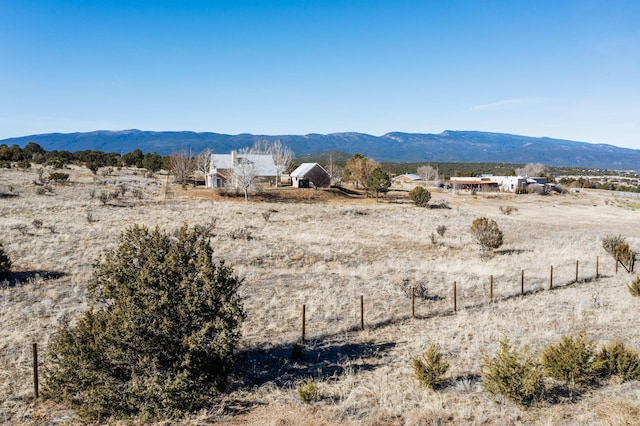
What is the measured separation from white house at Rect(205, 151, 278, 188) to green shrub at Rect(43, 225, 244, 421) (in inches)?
1936

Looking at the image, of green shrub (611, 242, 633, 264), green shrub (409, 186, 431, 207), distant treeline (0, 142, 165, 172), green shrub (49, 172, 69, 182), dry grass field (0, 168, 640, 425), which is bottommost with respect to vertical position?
dry grass field (0, 168, 640, 425)

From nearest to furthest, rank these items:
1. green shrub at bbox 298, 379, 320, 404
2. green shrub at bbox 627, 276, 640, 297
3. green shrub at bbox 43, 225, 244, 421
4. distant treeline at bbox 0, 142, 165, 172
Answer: green shrub at bbox 43, 225, 244, 421 → green shrub at bbox 298, 379, 320, 404 → green shrub at bbox 627, 276, 640, 297 → distant treeline at bbox 0, 142, 165, 172

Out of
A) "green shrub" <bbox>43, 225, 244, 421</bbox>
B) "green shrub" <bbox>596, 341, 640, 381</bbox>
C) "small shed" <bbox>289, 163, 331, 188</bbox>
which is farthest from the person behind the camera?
"small shed" <bbox>289, 163, 331, 188</bbox>

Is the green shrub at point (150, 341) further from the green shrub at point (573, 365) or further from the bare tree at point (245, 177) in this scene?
the bare tree at point (245, 177)

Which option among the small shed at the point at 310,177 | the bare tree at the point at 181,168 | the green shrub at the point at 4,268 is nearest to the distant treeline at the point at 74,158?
the bare tree at the point at 181,168

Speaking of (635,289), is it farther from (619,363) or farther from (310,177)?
(310,177)

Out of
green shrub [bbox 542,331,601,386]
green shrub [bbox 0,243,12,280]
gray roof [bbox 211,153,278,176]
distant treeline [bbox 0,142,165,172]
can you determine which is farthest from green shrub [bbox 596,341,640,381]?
distant treeline [bbox 0,142,165,172]

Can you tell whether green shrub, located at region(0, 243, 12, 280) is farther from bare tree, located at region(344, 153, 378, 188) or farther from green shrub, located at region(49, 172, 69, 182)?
bare tree, located at region(344, 153, 378, 188)

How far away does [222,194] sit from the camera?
186 ft

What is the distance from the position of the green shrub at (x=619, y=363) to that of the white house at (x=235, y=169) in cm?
5082

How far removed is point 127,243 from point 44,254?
55.1 feet

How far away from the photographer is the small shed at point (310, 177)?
230 ft

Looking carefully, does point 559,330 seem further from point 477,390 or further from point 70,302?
point 70,302

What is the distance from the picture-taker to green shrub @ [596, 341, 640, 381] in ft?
30.8
